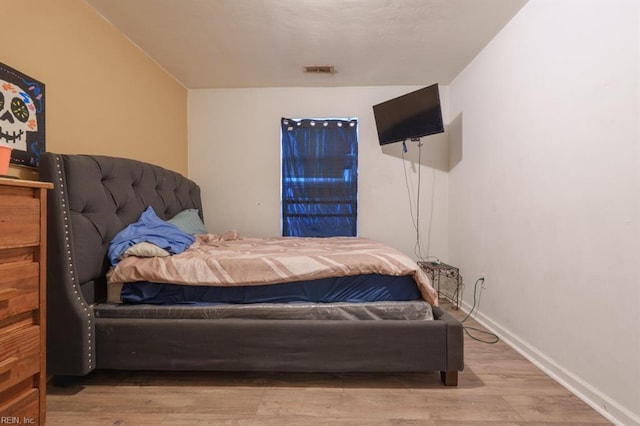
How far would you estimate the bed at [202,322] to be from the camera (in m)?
1.53

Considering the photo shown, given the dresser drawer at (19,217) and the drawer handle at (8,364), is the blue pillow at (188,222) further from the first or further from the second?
the drawer handle at (8,364)

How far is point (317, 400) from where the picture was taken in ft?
5.00

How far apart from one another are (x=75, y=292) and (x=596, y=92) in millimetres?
2806

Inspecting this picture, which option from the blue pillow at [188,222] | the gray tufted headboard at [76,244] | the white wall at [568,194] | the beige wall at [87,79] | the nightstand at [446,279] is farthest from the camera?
the nightstand at [446,279]

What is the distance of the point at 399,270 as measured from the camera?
66.0 inches

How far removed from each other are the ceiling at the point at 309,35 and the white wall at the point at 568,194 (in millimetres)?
403

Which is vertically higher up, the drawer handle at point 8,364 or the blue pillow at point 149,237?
the blue pillow at point 149,237

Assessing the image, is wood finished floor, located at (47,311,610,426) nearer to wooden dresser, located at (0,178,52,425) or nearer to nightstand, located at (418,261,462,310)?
wooden dresser, located at (0,178,52,425)

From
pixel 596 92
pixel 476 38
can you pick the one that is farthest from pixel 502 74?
pixel 596 92

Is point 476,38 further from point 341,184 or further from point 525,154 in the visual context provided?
point 341,184

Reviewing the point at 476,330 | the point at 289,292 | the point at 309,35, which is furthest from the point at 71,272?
the point at 476,330

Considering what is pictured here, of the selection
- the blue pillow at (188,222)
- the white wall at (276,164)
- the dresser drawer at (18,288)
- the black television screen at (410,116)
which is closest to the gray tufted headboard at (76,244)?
the dresser drawer at (18,288)

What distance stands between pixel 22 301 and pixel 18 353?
18 cm

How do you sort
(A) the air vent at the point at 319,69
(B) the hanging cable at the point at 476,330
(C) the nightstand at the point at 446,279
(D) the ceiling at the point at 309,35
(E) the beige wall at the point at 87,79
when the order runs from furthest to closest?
(C) the nightstand at the point at 446,279, (A) the air vent at the point at 319,69, (B) the hanging cable at the point at 476,330, (D) the ceiling at the point at 309,35, (E) the beige wall at the point at 87,79
